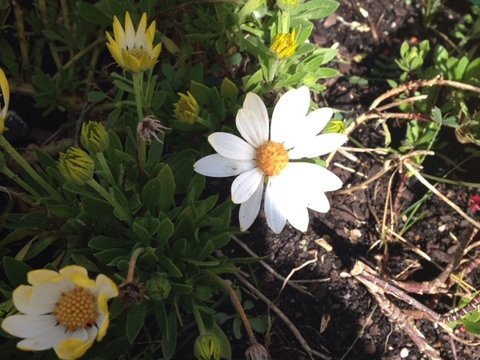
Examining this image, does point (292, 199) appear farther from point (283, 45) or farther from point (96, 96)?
point (96, 96)

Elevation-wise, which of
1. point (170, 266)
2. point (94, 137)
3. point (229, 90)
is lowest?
point (170, 266)

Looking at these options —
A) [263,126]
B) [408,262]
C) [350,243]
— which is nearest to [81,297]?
[263,126]

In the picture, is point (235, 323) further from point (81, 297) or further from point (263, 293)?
point (81, 297)

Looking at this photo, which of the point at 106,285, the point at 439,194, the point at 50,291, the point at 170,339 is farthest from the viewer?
the point at 439,194

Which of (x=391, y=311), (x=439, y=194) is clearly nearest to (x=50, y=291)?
(x=391, y=311)

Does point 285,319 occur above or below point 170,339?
below

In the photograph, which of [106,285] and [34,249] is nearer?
[106,285]

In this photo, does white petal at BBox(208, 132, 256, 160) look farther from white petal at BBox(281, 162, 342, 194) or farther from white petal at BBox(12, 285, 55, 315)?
white petal at BBox(12, 285, 55, 315)
